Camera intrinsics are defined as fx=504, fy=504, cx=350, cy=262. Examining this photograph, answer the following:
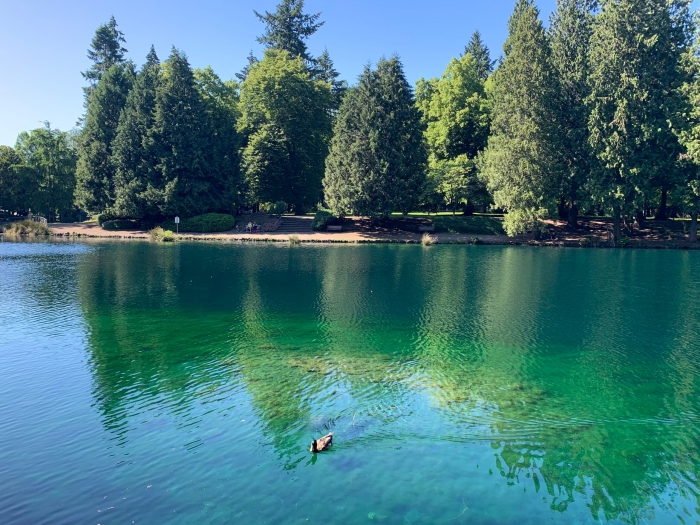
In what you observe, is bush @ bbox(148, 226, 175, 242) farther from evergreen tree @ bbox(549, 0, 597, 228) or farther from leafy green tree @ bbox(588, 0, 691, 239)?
leafy green tree @ bbox(588, 0, 691, 239)

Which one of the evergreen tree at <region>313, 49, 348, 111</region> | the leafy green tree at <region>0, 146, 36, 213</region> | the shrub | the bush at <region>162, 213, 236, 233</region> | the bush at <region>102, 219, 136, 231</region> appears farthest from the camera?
the evergreen tree at <region>313, 49, 348, 111</region>

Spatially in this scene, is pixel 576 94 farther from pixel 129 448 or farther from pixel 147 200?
pixel 129 448

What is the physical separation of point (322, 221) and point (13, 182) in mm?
41384

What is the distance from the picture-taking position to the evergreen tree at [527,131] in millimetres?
47188

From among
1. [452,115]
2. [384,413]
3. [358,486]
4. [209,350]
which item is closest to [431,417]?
[384,413]

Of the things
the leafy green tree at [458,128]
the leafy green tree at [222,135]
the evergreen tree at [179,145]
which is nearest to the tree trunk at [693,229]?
the leafy green tree at [458,128]

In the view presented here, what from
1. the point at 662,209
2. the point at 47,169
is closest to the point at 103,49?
the point at 47,169

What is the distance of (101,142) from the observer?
59.2 metres

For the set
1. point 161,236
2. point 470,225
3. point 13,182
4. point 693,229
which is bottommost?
point 161,236

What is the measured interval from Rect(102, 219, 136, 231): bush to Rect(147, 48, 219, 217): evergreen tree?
5.62 m

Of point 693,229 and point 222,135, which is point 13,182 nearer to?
point 222,135

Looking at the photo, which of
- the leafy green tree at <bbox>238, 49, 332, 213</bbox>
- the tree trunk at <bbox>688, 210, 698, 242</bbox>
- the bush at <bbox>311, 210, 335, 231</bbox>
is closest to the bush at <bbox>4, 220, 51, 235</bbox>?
the leafy green tree at <bbox>238, 49, 332, 213</bbox>

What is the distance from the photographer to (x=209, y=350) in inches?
586

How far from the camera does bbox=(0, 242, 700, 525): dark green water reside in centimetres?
755
